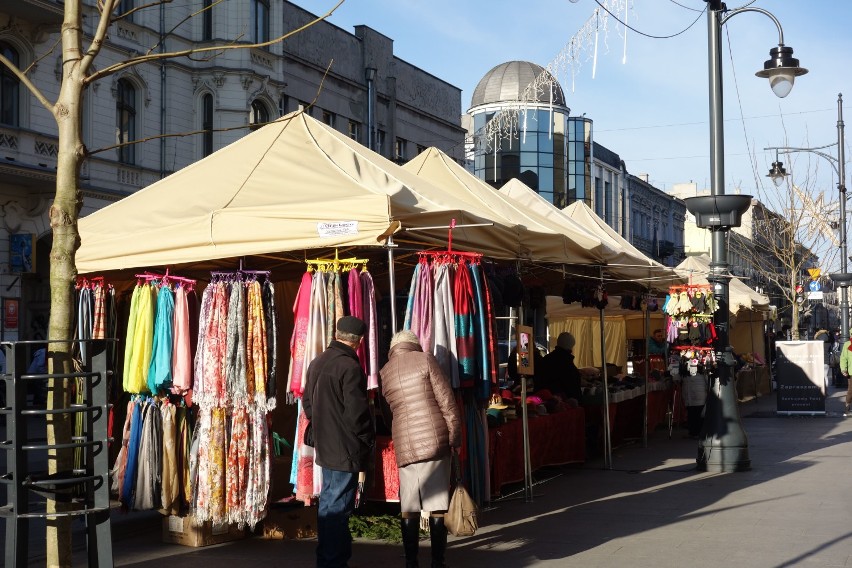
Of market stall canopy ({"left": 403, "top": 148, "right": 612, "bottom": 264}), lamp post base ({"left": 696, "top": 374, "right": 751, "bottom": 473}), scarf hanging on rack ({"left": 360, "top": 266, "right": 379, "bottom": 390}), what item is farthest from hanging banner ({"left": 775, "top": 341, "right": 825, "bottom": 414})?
scarf hanging on rack ({"left": 360, "top": 266, "right": 379, "bottom": 390})

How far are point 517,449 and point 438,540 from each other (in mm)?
4252

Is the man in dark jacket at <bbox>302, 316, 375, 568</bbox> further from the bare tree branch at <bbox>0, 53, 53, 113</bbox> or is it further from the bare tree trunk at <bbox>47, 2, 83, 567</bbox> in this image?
the bare tree branch at <bbox>0, 53, 53, 113</bbox>

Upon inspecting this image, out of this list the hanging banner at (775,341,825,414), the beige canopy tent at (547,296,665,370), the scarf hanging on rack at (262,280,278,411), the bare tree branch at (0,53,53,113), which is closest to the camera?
the bare tree branch at (0,53,53,113)

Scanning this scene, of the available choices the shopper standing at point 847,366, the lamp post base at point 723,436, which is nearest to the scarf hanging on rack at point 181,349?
the lamp post base at point 723,436

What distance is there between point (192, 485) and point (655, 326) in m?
17.2

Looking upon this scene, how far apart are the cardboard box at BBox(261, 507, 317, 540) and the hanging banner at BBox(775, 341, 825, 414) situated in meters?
15.4

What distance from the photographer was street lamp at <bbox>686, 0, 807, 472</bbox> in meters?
13.6

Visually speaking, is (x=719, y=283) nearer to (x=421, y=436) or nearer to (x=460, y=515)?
(x=460, y=515)

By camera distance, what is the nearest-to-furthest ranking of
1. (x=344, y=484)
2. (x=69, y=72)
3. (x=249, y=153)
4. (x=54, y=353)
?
(x=54, y=353) < (x=69, y=72) < (x=344, y=484) < (x=249, y=153)

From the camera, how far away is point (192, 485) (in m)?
9.05

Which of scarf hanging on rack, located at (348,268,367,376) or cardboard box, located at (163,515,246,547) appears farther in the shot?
cardboard box, located at (163,515,246,547)

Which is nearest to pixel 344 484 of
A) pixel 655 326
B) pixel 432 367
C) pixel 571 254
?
pixel 432 367

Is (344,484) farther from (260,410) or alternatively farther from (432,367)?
(260,410)

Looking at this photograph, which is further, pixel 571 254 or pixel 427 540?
pixel 571 254
